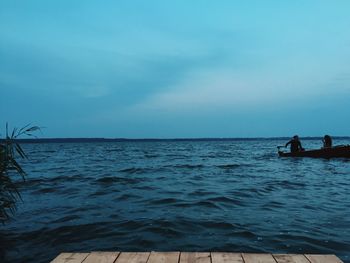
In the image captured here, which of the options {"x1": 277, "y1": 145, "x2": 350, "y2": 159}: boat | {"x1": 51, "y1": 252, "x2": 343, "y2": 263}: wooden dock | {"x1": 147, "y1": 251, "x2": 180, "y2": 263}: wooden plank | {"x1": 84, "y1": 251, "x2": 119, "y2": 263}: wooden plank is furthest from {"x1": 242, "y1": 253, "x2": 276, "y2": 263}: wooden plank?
{"x1": 277, "y1": 145, "x2": 350, "y2": 159}: boat

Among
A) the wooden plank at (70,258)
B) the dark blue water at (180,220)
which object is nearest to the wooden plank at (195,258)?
the wooden plank at (70,258)

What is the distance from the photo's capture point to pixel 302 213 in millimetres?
9398

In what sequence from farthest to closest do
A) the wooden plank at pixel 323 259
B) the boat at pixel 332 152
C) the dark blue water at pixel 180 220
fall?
the boat at pixel 332 152, the dark blue water at pixel 180 220, the wooden plank at pixel 323 259

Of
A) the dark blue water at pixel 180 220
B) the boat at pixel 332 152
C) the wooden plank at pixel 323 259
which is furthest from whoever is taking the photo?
the boat at pixel 332 152

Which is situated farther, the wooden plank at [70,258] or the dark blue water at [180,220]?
the dark blue water at [180,220]

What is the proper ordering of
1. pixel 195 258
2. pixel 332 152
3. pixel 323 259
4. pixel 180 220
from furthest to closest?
pixel 332 152, pixel 180 220, pixel 195 258, pixel 323 259

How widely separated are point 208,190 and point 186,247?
7.14 m

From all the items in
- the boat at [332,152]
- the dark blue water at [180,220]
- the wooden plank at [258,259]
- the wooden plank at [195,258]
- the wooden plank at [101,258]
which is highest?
the boat at [332,152]

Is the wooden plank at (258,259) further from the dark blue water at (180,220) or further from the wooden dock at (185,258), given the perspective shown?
the dark blue water at (180,220)

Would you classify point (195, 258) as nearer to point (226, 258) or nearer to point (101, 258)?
point (226, 258)

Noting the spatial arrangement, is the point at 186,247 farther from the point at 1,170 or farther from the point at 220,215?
the point at 1,170

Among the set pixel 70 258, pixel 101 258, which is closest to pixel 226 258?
pixel 101 258

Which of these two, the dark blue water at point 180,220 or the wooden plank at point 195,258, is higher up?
the wooden plank at point 195,258

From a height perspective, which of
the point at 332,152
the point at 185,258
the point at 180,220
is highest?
the point at 332,152
